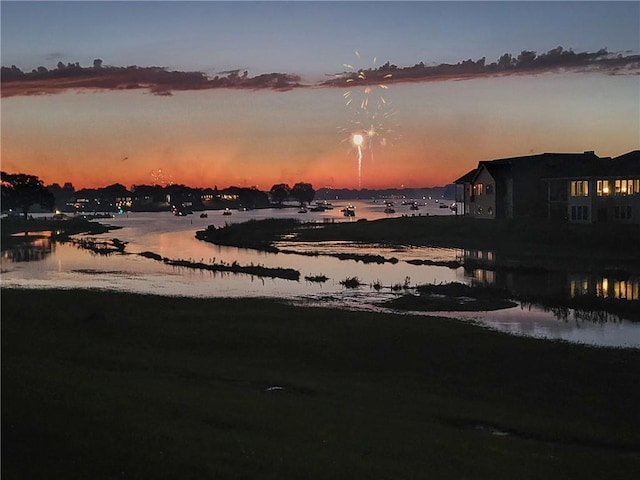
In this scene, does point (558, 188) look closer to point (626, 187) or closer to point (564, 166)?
point (564, 166)

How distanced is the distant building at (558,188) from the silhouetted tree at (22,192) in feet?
338

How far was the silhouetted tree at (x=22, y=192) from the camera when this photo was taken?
156 m

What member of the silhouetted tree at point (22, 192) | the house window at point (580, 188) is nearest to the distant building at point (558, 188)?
the house window at point (580, 188)

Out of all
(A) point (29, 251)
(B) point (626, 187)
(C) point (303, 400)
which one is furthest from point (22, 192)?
(C) point (303, 400)

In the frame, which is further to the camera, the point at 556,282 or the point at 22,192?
the point at 22,192

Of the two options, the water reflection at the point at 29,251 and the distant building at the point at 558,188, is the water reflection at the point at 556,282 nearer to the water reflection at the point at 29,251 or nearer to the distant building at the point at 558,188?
the distant building at the point at 558,188

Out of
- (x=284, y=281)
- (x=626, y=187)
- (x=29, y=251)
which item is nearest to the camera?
(x=284, y=281)

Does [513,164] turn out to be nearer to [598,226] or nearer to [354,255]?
[598,226]

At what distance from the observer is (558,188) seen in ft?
269

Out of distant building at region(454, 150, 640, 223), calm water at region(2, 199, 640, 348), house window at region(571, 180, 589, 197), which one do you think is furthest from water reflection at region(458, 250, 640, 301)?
house window at region(571, 180, 589, 197)

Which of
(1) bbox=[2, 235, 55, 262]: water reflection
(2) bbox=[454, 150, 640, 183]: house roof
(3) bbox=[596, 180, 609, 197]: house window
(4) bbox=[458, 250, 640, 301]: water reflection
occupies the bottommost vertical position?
(4) bbox=[458, 250, 640, 301]: water reflection

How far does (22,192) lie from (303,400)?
156 m

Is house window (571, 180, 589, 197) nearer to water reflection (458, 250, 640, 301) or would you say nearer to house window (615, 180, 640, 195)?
house window (615, 180, 640, 195)

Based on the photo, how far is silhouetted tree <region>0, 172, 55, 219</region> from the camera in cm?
15600
